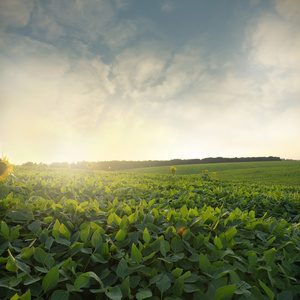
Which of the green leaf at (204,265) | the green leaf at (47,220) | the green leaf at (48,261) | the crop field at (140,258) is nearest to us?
the crop field at (140,258)

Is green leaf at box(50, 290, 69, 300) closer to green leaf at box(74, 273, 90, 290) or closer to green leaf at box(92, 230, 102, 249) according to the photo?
green leaf at box(74, 273, 90, 290)

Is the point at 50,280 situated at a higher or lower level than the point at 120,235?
lower

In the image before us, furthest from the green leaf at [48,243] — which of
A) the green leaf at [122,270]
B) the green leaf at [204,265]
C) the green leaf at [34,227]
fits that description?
the green leaf at [204,265]

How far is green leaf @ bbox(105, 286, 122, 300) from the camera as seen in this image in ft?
4.42

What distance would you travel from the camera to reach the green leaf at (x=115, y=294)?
Result: 1346 millimetres

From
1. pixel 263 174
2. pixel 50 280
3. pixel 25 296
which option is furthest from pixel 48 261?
pixel 263 174

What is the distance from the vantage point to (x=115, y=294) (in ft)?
4.58

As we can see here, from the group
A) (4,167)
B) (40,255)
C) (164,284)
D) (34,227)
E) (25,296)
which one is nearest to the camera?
(25,296)

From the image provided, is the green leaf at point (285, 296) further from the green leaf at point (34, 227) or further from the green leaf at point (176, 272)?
the green leaf at point (34, 227)

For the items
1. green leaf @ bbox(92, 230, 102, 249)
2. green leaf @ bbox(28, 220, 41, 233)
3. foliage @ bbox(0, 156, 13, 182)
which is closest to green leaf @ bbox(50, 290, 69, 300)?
green leaf @ bbox(92, 230, 102, 249)

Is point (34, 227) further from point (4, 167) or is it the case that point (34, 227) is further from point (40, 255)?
point (4, 167)

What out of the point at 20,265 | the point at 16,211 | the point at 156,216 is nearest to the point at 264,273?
the point at 156,216

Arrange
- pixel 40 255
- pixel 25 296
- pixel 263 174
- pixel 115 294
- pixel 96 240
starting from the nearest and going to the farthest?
pixel 25 296, pixel 115 294, pixel 40 255, pixel 96 240, pixel 263 174

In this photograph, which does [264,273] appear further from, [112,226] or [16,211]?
[16,211]
